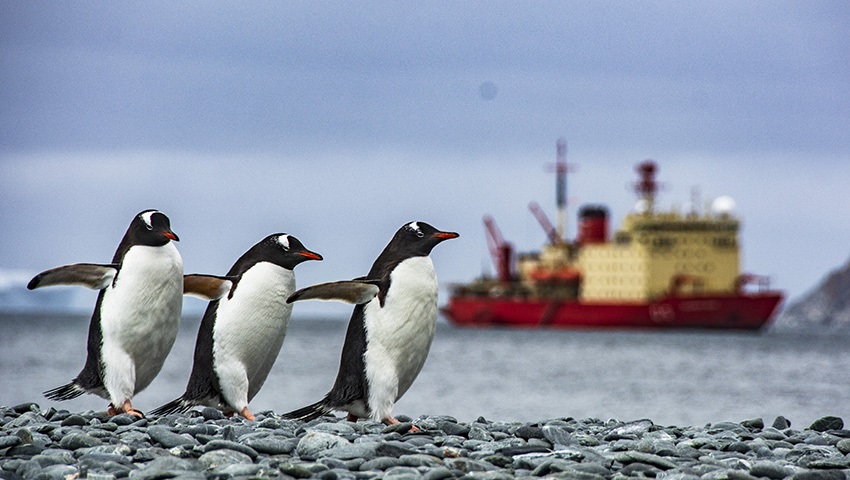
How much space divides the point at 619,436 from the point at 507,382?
19.3 meters

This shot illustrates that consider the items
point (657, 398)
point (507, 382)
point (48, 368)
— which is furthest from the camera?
point (48, 368)

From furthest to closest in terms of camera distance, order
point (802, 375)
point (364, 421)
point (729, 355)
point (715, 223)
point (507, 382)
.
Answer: point (715, 223) < point (729, 355) < point (802, 375) < point (507, 382) < point (364, 421)

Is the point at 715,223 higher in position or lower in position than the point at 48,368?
higher

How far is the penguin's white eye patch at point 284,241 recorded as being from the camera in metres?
6.37

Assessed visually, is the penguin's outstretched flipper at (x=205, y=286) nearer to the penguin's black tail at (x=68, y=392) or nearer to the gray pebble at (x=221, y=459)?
the penguin's black tail at (x=68, y=392)

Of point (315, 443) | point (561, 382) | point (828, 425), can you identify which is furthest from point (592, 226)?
point (315, 443)

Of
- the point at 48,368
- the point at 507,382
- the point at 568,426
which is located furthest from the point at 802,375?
the point at 568,426

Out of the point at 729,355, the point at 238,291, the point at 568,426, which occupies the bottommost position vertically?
the point at 729,355

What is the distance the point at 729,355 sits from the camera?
3984cm

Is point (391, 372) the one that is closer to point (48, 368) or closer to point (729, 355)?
point (48, 368)

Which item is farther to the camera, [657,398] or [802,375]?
[802,375]

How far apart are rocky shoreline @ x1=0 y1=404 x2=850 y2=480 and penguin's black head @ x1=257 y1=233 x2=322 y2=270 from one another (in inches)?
33.1

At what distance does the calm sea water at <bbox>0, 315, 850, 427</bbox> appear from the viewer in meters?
18.7

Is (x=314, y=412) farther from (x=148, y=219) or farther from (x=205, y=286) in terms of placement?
(x=148, y=219)
